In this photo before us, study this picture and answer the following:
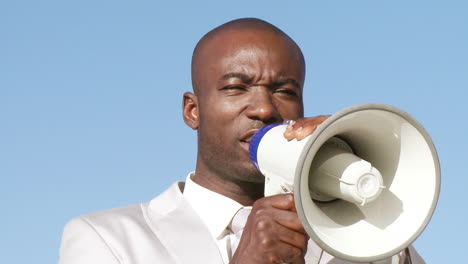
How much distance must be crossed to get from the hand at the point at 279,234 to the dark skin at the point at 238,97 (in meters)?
1.12

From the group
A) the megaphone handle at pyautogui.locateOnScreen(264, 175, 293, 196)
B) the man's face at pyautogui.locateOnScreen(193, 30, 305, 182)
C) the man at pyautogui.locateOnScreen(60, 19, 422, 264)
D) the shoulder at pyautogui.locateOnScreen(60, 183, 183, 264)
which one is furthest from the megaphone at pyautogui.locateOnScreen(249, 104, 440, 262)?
the shoulder at pyautogui.locateOnScreen(60, 183, 183, 264)

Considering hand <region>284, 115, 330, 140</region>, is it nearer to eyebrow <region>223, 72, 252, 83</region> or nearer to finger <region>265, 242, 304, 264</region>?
finger <region>265, 242, 304, 264</region>

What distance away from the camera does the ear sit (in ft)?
19.1

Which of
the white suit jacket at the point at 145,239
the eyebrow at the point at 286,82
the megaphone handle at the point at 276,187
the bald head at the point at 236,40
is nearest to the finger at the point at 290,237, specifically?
the megaphone handle at the point at 276,187

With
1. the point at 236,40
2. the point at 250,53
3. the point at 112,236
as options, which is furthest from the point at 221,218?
the point at 236,40

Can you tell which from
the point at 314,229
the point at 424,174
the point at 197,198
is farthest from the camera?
the point at 197,198

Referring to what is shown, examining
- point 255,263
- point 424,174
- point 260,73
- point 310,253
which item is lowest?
point 310,253

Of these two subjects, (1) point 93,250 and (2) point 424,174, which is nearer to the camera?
(2) point 424,174

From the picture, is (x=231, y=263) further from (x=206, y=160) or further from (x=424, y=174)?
(x=206, y=160)

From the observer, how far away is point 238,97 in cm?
523

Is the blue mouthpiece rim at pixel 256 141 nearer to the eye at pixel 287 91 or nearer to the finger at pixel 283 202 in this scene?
the eye at pixel 287 91

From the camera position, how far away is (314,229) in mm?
3871

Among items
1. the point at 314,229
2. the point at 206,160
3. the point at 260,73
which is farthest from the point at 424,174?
the point at 206,160

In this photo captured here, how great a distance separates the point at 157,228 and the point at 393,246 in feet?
6.21
